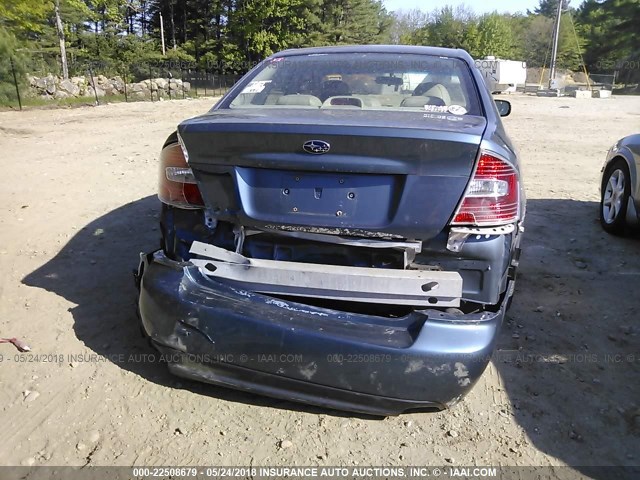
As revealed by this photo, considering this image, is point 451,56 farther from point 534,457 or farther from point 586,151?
point 586,151

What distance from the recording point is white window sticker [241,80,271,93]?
3523 millimetres

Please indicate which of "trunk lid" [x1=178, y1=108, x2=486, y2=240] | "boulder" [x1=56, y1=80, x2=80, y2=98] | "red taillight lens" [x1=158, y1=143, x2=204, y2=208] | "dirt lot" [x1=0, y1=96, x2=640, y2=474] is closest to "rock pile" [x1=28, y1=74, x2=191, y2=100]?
"boulder" [x1=56, y1=80, x2=80, y2=98]

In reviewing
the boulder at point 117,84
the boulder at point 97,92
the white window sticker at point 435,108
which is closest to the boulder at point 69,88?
the boulder at point 97,92

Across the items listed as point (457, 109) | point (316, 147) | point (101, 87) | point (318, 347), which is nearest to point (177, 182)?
point (316, 147)

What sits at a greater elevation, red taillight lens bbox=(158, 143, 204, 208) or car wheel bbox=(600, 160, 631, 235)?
red taillight lens bbox=(158, 143, 204, 208)

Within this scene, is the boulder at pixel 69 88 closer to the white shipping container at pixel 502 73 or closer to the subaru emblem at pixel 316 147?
the white shipping container at pixel 502 73

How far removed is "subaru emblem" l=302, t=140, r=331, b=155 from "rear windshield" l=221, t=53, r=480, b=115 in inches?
30.7

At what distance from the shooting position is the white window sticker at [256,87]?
3.52m

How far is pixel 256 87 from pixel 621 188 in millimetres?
3842

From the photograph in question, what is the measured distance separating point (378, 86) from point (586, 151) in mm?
8753

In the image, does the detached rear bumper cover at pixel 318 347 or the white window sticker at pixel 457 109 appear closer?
the detached rear bumper cover at pixel 318 347

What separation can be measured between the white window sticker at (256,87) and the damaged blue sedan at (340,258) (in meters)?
0.86

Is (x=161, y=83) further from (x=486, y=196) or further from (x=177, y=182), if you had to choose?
(x=486, y=196)

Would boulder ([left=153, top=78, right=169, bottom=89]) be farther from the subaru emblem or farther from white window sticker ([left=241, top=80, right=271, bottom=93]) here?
the subaru emblem
